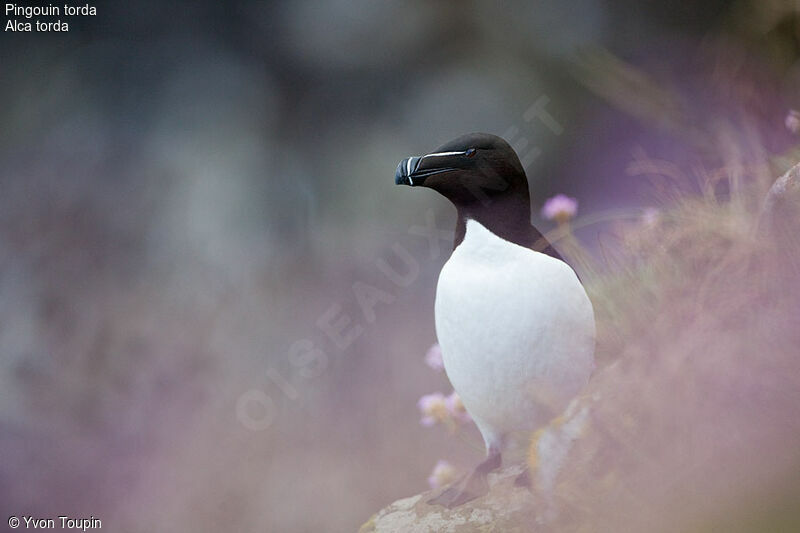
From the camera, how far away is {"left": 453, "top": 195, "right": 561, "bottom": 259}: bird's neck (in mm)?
1172

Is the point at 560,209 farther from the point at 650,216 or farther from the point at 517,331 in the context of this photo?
the point at 517,331

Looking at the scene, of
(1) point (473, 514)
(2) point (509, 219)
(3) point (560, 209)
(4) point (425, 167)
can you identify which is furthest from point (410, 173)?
(1) point (473, 514)

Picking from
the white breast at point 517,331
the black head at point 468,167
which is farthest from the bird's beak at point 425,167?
the white breast at point 517,331

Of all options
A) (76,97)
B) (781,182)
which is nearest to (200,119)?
(76,97)

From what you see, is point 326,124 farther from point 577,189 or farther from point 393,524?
point 393,524

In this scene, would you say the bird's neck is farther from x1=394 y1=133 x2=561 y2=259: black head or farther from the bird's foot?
the bird's foot

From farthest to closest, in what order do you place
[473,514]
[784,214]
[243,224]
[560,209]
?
[243,224] → [560,209] → [473,514] → [784,214]

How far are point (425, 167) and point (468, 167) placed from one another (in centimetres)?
6

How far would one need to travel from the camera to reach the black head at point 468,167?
1.15 m

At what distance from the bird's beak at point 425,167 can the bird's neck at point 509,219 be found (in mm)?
80

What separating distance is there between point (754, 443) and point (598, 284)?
0.63m

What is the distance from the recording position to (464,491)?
3.76 feet

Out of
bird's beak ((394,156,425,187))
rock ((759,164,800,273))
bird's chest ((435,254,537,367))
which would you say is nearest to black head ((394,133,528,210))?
bird's beak ((394,156,425,187))

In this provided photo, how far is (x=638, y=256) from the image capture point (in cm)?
116
